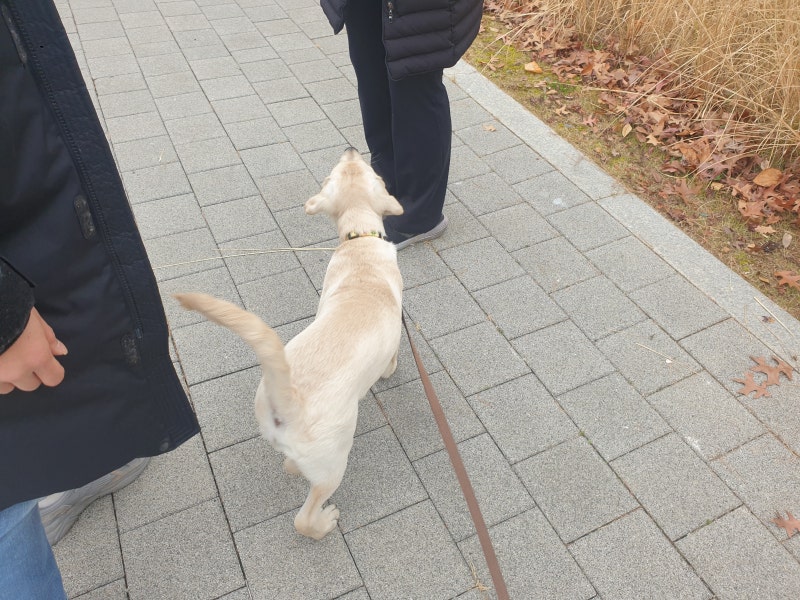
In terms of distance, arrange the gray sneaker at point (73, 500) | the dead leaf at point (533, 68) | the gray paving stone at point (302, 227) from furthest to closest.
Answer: the dead leaf at point (533, 68) < the gray paving stone at point (302, 227) < the gray sneaker at point (73, 500)

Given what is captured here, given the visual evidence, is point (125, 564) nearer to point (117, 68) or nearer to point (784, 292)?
point (784, 292)

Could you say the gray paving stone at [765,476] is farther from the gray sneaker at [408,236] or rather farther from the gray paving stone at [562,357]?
the gray sneaker at [408,236]

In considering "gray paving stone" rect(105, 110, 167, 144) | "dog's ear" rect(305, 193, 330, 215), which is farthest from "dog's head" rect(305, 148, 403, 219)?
"gray paving stone" rect(105, 110, 167, 144)

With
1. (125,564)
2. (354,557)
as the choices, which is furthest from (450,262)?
(125,564)

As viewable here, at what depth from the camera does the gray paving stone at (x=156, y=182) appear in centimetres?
381

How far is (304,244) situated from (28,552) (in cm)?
241

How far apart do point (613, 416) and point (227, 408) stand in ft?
6.32

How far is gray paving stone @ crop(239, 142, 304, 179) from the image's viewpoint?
408 centimetres

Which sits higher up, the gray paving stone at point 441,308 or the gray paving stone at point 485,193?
the gray paving stone at point 485,193

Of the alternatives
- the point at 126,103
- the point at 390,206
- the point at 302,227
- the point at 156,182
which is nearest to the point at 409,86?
the point at 390,206

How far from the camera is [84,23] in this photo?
5.60 metres

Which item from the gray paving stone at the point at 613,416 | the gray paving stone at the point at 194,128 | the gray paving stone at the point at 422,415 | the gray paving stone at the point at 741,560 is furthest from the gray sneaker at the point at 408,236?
the gray paving stone at the point at 741,560

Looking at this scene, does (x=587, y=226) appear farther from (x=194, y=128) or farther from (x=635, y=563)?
(x=194, y=128)

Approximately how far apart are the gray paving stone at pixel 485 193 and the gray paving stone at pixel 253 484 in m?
2.23
